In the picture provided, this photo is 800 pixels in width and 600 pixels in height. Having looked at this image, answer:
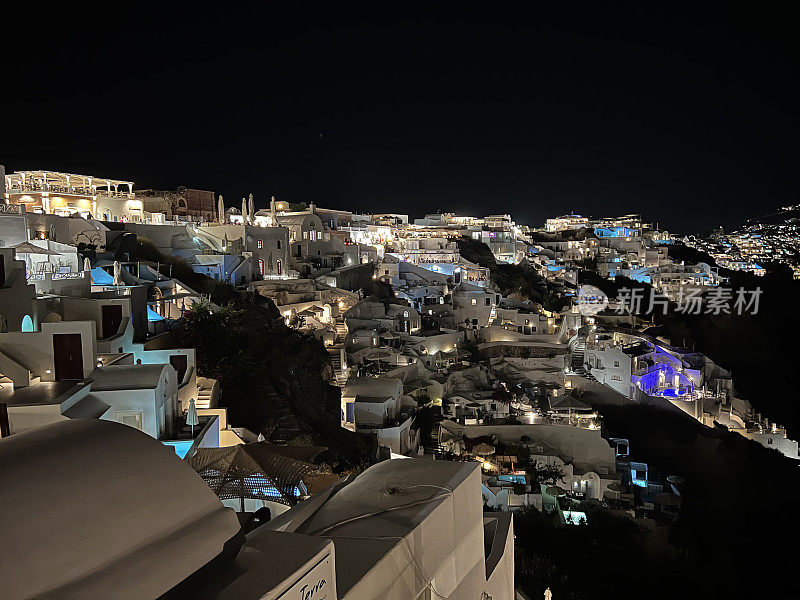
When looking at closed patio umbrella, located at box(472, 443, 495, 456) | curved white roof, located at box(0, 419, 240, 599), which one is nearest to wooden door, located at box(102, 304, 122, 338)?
closed patio umbrella, located at box(472, 443, 495, 456)

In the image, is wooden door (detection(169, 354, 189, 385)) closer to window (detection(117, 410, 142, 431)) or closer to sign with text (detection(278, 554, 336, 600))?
window (detection(117, 410, 142, 431))

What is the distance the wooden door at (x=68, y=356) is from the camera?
928cm

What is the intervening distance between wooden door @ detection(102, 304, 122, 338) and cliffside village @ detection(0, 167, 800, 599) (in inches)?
5.6

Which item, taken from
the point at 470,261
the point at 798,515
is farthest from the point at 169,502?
the point at 470,261

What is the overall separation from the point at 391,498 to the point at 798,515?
24111 millimetres

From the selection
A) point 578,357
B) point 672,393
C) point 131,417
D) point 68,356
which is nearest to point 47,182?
point 68,356

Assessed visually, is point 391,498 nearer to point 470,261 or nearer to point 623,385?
point 623,385

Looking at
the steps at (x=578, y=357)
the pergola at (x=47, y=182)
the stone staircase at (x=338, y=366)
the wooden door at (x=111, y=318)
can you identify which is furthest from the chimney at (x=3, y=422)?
the steps at (x=578, y=357)

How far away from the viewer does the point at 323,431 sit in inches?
534

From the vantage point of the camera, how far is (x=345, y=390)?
52.6ft

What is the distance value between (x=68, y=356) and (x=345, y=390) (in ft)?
26.9

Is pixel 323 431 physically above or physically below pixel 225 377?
below

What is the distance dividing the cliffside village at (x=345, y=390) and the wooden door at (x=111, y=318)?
0.47 feet

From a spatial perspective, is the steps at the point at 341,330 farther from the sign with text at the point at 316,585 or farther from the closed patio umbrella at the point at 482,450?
the sign with text at the point at 316,585
